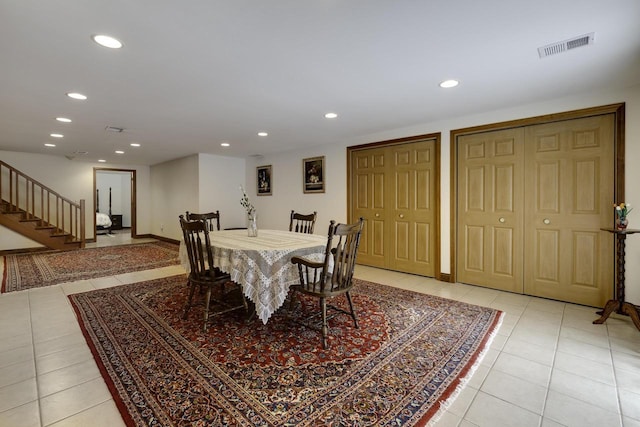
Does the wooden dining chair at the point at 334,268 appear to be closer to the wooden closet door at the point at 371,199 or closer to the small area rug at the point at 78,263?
the wooden closet door at the point at 371,199

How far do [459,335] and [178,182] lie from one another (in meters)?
6.99

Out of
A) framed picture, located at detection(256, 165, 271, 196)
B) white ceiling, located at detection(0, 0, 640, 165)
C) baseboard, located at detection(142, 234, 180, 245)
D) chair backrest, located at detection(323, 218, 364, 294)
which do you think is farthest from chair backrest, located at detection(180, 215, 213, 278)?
baseboard, located at detection(142, 234, 180, 245)

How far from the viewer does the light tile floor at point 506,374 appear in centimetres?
159

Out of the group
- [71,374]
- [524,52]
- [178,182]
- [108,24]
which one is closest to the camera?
[108,24]

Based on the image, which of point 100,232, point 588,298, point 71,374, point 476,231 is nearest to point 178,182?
point 100,232

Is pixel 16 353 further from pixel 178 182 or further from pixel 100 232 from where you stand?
pixel 100 232

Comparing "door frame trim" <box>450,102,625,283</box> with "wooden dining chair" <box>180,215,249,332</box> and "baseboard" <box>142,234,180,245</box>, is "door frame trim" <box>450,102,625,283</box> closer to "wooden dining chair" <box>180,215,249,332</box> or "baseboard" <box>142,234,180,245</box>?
"wooden dining chair" <box>180,215,249,332</box>

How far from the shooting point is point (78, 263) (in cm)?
522

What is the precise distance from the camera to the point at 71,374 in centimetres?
196

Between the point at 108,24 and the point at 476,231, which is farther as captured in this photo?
the point at 476,231

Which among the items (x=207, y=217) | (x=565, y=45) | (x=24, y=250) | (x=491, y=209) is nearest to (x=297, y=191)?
(x=207, y=217)

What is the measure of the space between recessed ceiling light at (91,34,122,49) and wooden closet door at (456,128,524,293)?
12.5 ft

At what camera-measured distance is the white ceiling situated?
5.58ft

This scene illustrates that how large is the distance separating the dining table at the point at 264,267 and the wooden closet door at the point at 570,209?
2.62 m
